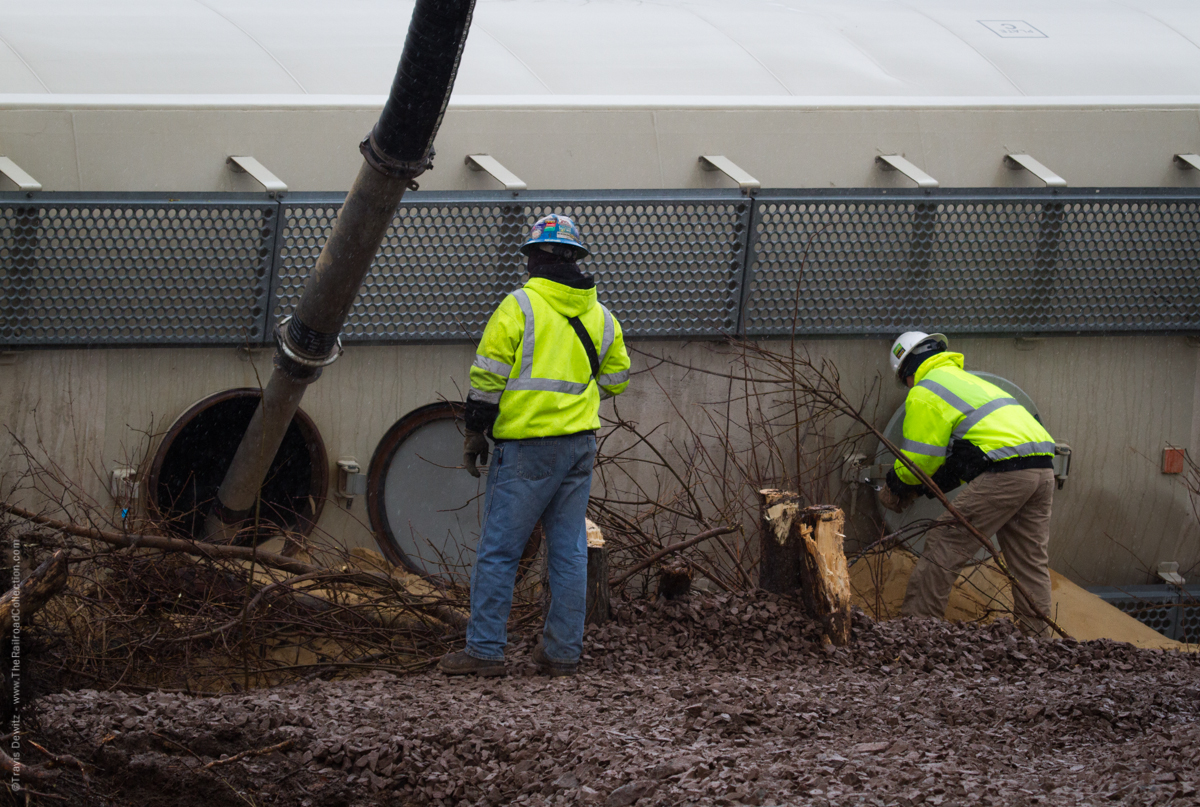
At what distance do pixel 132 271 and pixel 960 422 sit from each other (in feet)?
13.9

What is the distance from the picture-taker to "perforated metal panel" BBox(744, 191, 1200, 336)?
21.3 ft

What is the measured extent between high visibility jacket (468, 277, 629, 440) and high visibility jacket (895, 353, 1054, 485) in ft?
7.31

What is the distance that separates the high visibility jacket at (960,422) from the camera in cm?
595

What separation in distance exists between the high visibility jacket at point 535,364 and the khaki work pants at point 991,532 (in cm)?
246

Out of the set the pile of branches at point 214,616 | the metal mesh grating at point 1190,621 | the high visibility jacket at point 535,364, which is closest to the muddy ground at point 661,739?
the pile of branches at point 214,616

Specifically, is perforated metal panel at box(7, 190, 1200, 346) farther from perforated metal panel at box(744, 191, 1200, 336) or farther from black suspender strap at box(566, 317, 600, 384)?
black suspender strap at box(566, 317, 600, 384)

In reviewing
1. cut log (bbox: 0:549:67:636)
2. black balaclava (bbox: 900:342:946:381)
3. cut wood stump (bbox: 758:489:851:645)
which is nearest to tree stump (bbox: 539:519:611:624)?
cut wood stump (bbox: 758:489:851:645)

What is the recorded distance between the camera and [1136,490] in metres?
7.25

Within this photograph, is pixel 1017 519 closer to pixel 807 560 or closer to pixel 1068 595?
pixel 1068 595

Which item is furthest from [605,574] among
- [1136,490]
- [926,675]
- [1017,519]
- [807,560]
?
[1136,490]

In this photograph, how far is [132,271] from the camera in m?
5.58

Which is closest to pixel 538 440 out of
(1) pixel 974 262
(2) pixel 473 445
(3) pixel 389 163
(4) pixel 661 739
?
(2) pixel 473 445

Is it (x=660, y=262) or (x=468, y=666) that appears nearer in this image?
(x=468, y=666)

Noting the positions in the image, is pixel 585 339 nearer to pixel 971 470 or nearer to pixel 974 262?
pixel 971 470
